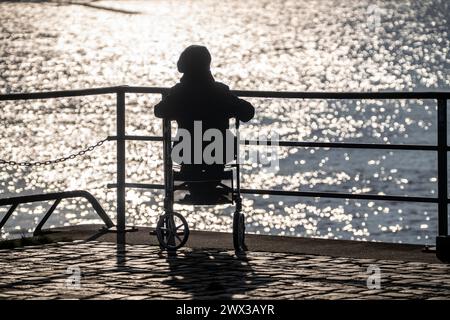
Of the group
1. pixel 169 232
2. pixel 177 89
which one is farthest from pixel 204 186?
pixel 177 89

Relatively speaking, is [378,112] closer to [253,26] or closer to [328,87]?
[328,87]

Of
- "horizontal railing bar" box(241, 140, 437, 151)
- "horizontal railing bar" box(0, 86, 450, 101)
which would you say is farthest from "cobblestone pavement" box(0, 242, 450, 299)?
"horizontal railing bar" box(0, 86, 450, 101)

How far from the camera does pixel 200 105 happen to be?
12.2 meters

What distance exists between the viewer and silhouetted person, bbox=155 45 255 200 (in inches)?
477

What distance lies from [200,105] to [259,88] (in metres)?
83.5

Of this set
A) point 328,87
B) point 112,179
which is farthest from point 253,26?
point 112,179

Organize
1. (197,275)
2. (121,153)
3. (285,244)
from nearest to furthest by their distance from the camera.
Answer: (197,275), (285,244), (121,153)

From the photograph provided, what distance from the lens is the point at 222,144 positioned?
12.1m

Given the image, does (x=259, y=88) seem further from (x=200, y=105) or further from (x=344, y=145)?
(x=200, y=105)

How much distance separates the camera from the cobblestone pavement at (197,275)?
33.5 ft

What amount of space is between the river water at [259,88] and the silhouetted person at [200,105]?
2.42 meters

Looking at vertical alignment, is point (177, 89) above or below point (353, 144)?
above

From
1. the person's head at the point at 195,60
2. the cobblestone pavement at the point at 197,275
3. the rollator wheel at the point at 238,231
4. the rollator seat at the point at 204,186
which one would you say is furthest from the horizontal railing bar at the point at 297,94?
the cobblestone pavement at the point at 197,275

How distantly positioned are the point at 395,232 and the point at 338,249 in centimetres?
3779
